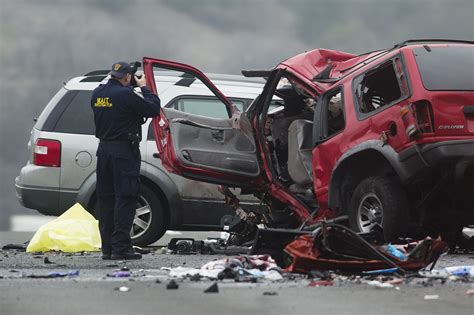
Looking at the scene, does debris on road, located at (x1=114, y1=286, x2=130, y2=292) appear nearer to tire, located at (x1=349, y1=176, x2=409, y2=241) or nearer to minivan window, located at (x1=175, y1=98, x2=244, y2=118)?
tire, located at (x1=349, y1=176, x2=409, y2=241)

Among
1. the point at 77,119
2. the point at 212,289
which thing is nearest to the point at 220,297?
the point at 212,289

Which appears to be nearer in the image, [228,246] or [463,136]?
[463,136]

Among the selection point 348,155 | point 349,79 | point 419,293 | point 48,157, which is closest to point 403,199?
point 348,155

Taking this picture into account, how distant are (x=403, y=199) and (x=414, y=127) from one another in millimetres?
747

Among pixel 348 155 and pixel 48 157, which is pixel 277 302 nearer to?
pixel 348 155

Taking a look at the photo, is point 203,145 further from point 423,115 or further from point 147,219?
point 423,115

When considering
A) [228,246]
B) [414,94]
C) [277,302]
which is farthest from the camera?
[228,246]

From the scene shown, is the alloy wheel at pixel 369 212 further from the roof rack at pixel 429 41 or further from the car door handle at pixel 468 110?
the roof rack at pixel 429 41

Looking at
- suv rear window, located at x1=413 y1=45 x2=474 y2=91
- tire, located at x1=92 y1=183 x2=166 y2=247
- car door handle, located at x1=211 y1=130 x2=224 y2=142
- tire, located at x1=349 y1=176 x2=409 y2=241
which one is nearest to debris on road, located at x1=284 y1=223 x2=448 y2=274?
tire, located at x1=349 y1=176 x2=409 y2=241

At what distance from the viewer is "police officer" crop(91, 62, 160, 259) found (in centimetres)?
1056

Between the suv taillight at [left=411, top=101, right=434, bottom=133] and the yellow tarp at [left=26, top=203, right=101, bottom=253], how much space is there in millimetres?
3746

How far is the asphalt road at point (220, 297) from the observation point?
666cm

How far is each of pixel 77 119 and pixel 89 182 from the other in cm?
78

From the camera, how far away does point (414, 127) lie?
9.77m
